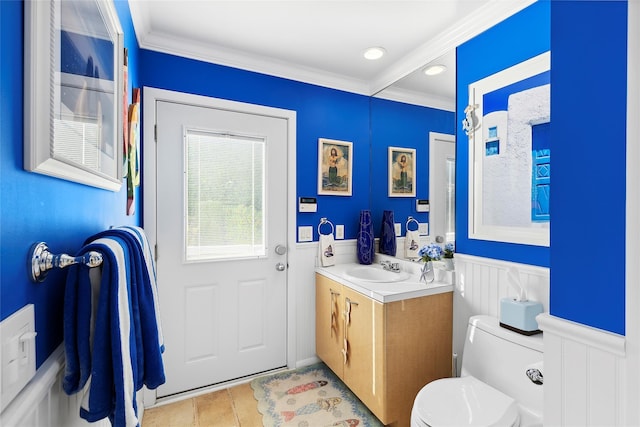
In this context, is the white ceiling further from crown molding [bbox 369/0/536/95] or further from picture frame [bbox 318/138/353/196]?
picture frame [bbox 318/138/353/196]

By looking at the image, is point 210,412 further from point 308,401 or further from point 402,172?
point 402,172

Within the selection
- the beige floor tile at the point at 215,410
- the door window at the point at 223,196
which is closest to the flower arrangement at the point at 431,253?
the door window at the point at 223,196

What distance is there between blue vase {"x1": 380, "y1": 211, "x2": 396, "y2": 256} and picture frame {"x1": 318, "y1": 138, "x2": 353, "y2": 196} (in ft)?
1.20

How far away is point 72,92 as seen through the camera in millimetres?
718

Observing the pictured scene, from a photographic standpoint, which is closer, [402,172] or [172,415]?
[172,415]

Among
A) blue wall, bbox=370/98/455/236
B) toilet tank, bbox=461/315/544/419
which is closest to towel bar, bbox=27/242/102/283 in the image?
toilet tank, bbox=461/315/544/419

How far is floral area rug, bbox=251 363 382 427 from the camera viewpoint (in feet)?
6.14

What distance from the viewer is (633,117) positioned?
Answer: 63 centimetres

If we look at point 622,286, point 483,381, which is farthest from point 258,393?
point 622,286

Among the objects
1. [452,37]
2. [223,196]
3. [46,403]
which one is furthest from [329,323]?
[452,37]

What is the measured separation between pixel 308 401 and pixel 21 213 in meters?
1.97

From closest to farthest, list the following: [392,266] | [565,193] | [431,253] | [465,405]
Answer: [565,193], [465,405], [431,253], [392,266]

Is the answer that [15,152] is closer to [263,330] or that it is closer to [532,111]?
[532,111]

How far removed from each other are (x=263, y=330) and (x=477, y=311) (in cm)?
147
